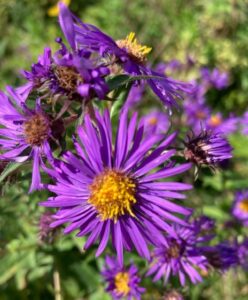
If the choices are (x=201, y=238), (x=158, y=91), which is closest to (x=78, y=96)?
(x=158, y=91)

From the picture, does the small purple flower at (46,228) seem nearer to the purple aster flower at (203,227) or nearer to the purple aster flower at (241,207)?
the purple aster flower at (203,227)

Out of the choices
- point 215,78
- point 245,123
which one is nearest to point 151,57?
point 215,78

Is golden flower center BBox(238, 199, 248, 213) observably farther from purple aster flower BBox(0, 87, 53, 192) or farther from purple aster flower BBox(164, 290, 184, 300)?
purple aster flower BBox(0, 87, 53, 192)

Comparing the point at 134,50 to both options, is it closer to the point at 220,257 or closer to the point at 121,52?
the point at 121,52

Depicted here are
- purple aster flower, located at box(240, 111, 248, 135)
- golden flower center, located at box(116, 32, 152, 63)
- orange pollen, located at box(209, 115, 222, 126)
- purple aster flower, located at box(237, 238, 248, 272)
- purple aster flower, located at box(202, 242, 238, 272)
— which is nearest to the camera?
golden flower center, located at box(116, 32, 152, 63)

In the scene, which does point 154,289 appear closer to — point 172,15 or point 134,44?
point 134,44

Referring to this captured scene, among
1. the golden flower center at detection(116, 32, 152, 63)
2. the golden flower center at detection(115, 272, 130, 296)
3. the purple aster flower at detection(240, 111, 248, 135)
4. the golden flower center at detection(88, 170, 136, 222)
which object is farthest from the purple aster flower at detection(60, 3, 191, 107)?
the purple aster flower at detection(240, 111, 248, 135)
